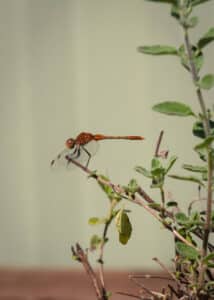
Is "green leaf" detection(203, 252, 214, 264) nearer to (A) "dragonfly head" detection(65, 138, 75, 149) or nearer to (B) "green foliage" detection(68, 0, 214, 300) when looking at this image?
(B) "green foliage" detection(68, 0, 214, 300)

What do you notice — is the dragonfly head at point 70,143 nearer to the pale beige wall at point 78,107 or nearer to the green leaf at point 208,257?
the green leaf at point 208,257

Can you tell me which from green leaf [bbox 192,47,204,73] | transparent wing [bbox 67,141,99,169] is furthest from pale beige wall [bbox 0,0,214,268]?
green leaf [bbox 192,47,204,73]

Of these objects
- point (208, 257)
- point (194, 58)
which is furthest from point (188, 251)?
point (194, 58)

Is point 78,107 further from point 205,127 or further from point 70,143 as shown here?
point 205,127

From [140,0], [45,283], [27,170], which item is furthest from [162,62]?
[45,283]

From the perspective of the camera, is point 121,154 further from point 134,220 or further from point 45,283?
point 45,283

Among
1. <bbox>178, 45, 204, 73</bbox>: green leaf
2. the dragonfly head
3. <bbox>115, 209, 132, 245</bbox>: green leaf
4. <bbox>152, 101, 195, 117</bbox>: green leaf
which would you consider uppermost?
<bbox>178, 45, 204, 73</bbox>: green leaf
